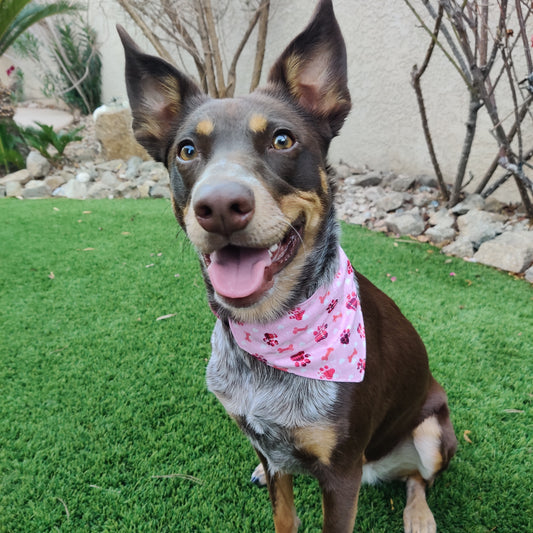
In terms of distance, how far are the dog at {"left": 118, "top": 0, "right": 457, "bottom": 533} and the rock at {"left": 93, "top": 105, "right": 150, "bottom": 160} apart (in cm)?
781

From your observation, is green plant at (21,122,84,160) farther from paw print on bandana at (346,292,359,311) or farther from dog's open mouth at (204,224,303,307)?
Result: paw print on bandana at (346,292,359,311)

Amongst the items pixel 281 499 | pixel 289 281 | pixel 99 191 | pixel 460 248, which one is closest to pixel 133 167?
pixel 99 191

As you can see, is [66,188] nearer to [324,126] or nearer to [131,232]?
[131,232]

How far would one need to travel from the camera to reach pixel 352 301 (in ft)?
5.54

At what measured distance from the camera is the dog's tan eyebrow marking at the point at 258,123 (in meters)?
1.53

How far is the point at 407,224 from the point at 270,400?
400 centimetres

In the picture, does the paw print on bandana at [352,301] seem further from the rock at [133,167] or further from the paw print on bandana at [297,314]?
the rock at [133,167]

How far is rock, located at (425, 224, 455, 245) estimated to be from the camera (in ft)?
15.4

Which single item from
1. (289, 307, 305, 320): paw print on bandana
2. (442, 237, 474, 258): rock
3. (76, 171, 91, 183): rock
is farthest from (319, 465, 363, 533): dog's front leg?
(76, 171, 91, 183): rock

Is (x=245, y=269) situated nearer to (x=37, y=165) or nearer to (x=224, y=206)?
(x=224, y=206)

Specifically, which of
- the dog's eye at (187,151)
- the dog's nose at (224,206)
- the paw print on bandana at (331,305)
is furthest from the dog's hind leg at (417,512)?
the dog's eye at (187,151)

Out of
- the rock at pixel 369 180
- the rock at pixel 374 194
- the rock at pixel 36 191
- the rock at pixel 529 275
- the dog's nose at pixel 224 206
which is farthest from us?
the rock at pixel 36 191

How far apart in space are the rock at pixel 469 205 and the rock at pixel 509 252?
0.72 metres

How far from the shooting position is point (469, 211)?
481 centimetres
